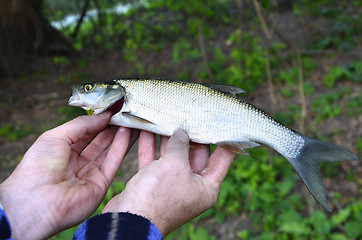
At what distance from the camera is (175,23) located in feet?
37.2

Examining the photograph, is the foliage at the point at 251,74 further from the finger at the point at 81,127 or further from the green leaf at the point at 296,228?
the finger at the point at 81,127

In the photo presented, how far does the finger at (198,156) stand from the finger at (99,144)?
26.6 inches

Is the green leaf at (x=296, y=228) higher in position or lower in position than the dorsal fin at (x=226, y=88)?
lower

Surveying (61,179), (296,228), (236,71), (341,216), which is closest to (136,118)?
(61,179)

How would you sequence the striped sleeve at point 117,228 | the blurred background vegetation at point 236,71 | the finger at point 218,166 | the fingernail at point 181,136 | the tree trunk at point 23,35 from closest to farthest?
1. the striped sleeve at point 117,228
2. the finger at point 218,166
3. the fingernail at point 181,136
4. the blurred background vegetation at point 236,71
5. the tree trunk at point 23,35

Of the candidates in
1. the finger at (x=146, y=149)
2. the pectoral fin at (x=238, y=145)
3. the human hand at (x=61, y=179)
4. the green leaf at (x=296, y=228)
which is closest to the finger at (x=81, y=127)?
the human hand at (x=61, y=179)

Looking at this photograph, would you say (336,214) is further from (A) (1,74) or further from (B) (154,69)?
(A) (1,74)

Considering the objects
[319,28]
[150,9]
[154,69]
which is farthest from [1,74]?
[319,28]

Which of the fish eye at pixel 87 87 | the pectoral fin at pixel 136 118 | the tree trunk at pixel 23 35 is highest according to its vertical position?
the fish eye at pixel 87 87

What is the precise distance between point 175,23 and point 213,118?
9235 mm

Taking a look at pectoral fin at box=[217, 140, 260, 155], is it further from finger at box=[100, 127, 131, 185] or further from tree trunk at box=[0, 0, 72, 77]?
tree trunk at box=[0, 0, 72, 77]

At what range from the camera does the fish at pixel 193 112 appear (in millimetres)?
2572

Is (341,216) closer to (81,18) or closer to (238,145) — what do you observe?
(238,145)

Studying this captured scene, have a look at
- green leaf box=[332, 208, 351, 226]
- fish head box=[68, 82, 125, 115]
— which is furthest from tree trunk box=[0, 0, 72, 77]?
green leaf box=[332, 208, 351, 226]
